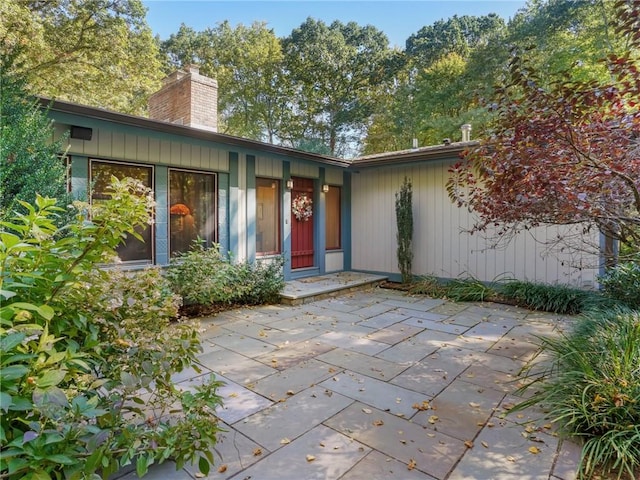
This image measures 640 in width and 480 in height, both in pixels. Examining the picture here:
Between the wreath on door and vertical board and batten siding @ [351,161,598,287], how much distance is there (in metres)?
1.29

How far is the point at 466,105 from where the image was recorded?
14.7 metres

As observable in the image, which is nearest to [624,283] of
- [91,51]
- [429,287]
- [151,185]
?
[429,287]

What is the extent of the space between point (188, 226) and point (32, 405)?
4535 millimetres

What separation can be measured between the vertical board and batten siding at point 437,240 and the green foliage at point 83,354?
5154mm

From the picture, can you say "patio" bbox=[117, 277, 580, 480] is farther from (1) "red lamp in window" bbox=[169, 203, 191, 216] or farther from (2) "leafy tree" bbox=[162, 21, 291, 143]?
(2) "leafy tree" bbox=[162, 21, 291, 143]

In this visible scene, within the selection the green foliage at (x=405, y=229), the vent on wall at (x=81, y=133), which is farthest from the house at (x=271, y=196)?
the green foliage at (x=405, y=229)

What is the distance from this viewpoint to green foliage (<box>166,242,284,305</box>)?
15.6 feet

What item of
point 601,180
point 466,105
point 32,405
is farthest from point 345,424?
point 466,105

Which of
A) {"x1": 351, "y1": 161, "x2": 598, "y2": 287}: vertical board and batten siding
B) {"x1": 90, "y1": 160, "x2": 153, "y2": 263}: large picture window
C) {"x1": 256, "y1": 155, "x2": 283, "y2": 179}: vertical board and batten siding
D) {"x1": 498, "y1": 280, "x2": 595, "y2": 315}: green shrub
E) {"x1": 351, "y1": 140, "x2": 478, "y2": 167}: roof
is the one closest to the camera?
{"x1": 90, "y1": 160, "x2": 153, "y2": 263}: large picture window

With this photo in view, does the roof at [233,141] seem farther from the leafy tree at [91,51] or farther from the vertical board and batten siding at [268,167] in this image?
the leafy tree at [91,51]

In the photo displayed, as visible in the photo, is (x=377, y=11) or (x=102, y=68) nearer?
(x=377, y=11)

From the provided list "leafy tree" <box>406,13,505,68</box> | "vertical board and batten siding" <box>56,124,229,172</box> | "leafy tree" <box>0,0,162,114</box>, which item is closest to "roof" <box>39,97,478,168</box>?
"vertical board and batten siding" <box>56,124,229,172</box>

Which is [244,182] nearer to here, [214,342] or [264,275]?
[264,275]

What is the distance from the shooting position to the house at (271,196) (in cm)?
464
